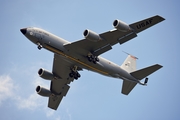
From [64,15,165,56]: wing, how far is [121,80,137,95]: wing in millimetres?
7809

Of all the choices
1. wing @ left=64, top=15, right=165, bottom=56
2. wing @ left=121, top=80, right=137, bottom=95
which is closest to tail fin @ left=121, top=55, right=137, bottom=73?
wing @ left=121, top=80, right=137, bottom=95

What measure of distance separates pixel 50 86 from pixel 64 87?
7.87ft

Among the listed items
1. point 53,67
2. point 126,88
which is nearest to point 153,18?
point 126,88

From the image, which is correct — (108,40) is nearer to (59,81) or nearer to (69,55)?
(69,55)

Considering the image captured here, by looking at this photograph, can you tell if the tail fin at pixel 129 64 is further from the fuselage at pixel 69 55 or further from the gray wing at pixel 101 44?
the gray wing at pixel 101 44

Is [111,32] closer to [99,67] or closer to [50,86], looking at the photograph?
[99,67]

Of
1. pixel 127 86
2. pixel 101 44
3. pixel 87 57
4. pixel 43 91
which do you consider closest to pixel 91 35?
pixel 101 44

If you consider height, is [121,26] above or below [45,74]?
above

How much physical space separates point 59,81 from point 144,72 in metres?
14.2

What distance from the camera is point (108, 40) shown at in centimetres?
4434

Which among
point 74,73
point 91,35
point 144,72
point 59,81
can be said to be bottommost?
point 59,81

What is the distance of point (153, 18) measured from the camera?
1625 inches

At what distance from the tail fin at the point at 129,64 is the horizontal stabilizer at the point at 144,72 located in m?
2.59

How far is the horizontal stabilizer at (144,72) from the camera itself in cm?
4562
